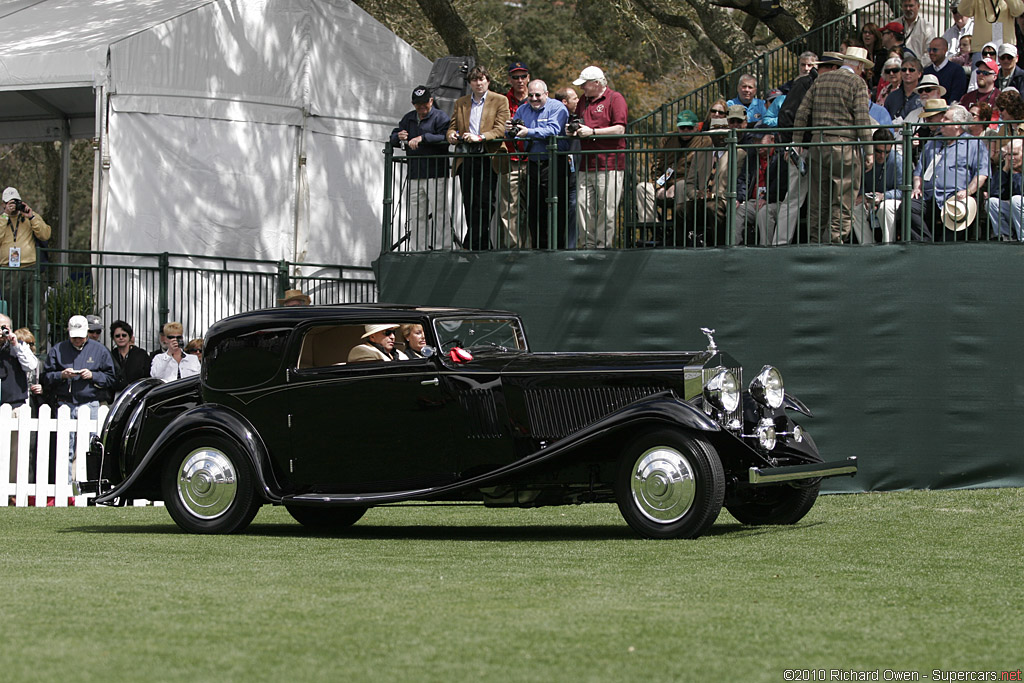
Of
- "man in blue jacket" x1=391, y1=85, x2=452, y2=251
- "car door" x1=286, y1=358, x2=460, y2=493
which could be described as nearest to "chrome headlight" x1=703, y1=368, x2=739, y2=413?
"car door" x1=286, y1=358, x2=460, y2=493

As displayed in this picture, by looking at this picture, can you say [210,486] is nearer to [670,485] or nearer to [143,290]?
[670,485]

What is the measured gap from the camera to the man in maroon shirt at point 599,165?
14.8 metres

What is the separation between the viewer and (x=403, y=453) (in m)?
10.4

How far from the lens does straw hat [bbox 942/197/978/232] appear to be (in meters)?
13.9

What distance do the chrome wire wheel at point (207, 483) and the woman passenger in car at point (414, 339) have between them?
1530 mm

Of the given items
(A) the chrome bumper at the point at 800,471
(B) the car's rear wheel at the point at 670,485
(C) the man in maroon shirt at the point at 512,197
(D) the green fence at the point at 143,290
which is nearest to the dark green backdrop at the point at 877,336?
(C) the man in maroon shirt at the point at 512,197

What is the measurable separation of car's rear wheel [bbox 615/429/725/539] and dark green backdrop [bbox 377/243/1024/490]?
15.0 ft

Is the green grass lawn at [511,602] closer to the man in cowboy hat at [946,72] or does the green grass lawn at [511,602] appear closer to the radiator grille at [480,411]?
the radiator grille at [480,411]

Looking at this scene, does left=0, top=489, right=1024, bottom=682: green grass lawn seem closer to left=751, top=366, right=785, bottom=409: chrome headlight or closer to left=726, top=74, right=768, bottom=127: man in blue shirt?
left=751, top=366, right=785, bottom=409: chrome headlight

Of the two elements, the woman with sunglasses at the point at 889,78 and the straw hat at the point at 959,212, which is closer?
the straw hat at the point at 959,212

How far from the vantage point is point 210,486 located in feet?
35.3

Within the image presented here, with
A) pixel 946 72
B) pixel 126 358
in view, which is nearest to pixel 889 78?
pixel 946 72

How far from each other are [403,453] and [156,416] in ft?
6.84

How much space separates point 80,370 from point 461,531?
624 centimetres
